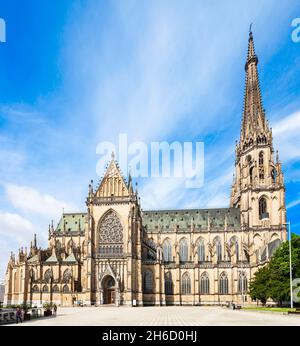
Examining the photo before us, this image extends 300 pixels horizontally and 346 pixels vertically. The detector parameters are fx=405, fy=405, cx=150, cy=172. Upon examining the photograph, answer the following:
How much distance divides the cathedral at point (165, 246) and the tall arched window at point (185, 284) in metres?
0.18

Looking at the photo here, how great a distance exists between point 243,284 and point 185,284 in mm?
13446

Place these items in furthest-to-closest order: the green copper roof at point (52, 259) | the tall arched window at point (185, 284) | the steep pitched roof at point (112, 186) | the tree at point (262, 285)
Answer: the tall arched window at point (185, 284) < the green copper roof at point (52, 259) < the steep pitched roof at point (112, 186) < the tree at point (262, 285)

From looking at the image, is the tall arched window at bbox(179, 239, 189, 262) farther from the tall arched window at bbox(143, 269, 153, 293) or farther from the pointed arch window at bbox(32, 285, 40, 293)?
the pointed arch window at bbox(32, 285, 40, 293)

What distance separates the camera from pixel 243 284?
308 ft

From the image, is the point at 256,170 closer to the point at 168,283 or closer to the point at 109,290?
the point at 168,283

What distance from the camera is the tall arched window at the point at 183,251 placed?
105181 mm

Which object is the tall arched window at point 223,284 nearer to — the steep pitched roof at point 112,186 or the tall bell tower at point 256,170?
the tall bell tower at point 256,170

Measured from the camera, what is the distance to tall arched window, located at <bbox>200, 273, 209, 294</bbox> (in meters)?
95.5

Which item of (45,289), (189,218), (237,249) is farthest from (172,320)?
(189,218)

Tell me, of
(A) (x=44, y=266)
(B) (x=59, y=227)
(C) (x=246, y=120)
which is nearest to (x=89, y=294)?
(A) (x=44, y=266)

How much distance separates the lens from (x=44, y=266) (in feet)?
304

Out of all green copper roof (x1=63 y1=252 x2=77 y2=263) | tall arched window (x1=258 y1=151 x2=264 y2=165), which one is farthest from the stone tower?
tall arched window (x1=258 y1=151 x2=264 y2=165)

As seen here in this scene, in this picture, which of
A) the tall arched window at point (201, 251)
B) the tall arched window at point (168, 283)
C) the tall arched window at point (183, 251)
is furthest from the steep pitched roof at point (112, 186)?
the tall arched window at point (201, 251)
